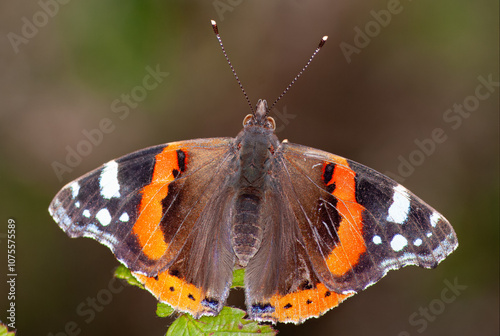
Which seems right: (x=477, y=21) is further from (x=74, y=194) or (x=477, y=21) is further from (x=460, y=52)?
(x=74, y=194)

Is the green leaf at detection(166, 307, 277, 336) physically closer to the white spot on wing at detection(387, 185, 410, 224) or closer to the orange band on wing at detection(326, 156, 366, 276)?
the orange band on wing at detection(326, 156, 366, 276)

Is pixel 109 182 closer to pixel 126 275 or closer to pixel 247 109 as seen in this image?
pixel 126 275

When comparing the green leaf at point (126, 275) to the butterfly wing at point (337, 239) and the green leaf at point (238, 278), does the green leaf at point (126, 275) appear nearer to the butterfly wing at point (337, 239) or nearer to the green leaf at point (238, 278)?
the green leaf at point (238, 278)

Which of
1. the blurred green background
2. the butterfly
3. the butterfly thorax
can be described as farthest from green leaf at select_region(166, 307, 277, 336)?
the blurred green background

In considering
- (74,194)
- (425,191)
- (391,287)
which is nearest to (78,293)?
(74,194)

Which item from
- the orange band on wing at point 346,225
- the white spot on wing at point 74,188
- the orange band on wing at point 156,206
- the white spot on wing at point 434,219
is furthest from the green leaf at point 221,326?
the white spot on wing at point 434,219

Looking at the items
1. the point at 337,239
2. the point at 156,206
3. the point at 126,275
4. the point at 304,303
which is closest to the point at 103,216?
the point at 156,206
